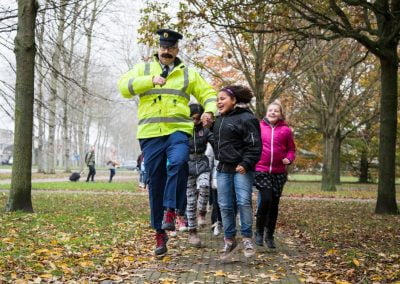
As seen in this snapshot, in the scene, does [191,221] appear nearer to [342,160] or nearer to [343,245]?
[343,245]

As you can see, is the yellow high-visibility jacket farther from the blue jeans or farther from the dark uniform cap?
the blue jeans

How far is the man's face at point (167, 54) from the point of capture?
21.2 feet

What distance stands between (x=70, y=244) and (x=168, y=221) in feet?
5.38

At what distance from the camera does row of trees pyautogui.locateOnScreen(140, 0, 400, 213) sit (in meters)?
12.9

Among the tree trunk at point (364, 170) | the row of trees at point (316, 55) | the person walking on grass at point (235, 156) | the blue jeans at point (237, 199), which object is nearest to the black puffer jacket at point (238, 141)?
the person walking on grass at point (235, 156)

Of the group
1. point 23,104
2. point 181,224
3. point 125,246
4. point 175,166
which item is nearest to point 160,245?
point 175,166

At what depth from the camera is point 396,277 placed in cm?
564

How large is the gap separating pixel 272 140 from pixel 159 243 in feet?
7.04

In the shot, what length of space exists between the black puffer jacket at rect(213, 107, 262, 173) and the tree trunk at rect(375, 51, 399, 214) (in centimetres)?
757

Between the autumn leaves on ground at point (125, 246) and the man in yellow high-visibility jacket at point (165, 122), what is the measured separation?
26.7 inches

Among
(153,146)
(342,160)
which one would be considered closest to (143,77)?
(153,146)

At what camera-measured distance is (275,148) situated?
24.8 ft

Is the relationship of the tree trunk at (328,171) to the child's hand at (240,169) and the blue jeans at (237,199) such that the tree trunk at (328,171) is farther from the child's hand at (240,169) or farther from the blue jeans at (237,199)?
the child's hand at (240,169)

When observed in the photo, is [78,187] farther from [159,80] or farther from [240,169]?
[159,80]
